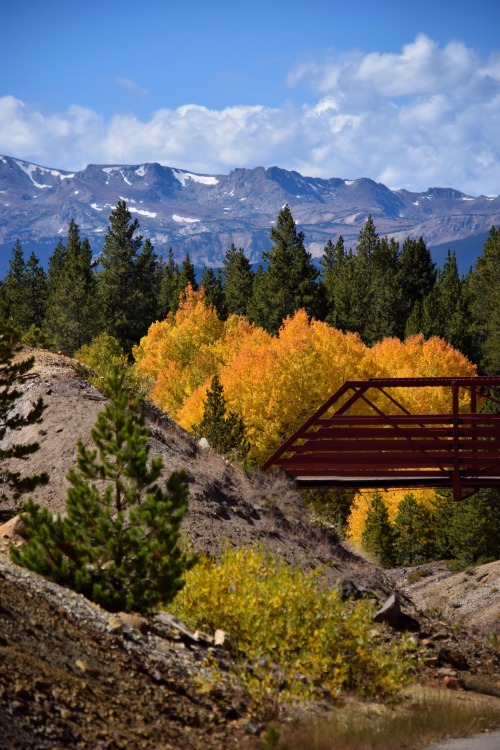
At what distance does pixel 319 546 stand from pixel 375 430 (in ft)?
12.4

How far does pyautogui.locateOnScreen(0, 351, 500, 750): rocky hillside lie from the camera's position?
10734 mm

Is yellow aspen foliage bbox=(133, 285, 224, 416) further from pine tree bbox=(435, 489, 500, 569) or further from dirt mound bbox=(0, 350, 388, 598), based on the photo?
dirt mound bbox=(0, 350, 388, 598)

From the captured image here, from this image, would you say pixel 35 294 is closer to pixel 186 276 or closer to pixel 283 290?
pixel 186 276

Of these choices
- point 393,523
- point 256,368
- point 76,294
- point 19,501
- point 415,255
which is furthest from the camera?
point 415,255

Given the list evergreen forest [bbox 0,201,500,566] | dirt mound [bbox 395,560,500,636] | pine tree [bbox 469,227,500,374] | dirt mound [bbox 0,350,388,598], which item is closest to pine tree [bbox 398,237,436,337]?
evergreen forest [bbox 0,201,500,566]

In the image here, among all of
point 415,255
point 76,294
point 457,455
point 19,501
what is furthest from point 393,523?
point 19,501

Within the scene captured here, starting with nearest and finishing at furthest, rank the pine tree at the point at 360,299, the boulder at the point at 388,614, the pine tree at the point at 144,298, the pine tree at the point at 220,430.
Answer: the boulder at the point at 388,614
the pine tree at the point at 220,430
the pine tree at the point at 360,299
the pine tree at the point at 144,298

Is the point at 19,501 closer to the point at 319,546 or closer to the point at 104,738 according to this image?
the point at 319,546

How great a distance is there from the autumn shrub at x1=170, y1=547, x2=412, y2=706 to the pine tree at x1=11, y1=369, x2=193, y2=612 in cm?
127

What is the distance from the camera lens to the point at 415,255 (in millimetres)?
108000

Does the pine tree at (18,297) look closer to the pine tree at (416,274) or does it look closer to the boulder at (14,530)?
the pine tree at (416,274)

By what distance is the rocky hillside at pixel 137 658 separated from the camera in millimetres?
10734

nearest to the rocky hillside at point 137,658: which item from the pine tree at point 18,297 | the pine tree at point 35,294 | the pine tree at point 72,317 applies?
the pine tree at point 72,317

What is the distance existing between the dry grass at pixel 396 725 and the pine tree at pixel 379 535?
50.4m
